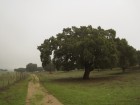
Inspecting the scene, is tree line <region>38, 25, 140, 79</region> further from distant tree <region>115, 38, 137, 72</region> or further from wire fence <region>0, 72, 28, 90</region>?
wire fence <region>0, 72, 28, 90</region>

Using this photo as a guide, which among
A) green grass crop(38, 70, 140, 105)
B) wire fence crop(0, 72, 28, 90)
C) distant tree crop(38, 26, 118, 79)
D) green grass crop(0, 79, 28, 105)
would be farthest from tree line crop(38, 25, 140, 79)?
green grass crop(0, 79, 28, 105)

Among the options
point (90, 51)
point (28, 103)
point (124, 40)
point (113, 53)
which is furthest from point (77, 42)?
point (28, 103)

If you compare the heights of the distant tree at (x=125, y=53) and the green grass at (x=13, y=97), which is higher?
the distant tree at (x=125, y=53)

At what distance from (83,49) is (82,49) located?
191 millimetres

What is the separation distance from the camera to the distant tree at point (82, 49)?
144 ft

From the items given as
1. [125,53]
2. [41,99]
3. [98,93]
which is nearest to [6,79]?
[98,93]

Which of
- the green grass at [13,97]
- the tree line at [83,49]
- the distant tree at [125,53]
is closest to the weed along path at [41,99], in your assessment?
the green grass at [13,97]

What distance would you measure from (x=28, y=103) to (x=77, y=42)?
2794 cm

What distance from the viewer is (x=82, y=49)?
4384 centimetres

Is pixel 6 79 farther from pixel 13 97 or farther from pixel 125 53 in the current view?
A: pixel 125 53

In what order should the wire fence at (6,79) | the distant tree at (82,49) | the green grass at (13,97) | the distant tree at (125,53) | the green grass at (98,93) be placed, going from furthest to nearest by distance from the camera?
the distant tree at (125,53) < the distant tree at (82,49) < the wire fence at (6,79) < the green grass at (13,97) < the green grass at (98,93)

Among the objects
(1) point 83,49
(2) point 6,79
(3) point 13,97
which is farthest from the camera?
(1) point 83,49

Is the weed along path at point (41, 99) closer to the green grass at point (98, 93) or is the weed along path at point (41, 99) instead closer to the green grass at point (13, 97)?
the green grass at point (13, 97)

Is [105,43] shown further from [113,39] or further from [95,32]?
[113,39]
